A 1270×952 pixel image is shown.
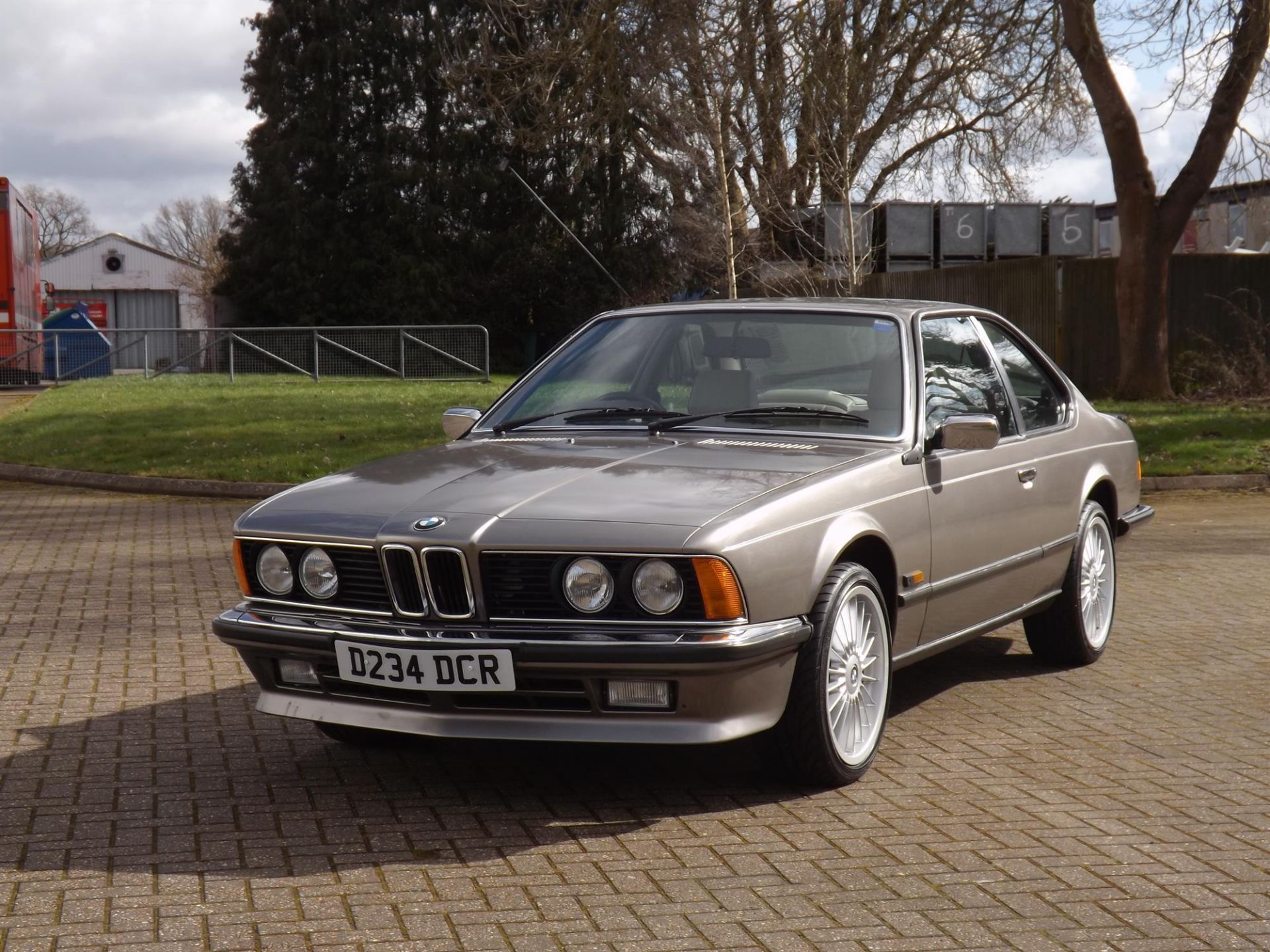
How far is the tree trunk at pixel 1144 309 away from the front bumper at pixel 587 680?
725 inches

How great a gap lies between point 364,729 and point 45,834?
124cm

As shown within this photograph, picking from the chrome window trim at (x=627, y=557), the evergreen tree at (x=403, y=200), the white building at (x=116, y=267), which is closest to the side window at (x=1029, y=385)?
the chrome window trim at (x=627, y=557)

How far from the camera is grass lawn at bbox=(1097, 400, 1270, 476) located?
51.8 ft

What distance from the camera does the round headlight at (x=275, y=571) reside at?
4.91 metres

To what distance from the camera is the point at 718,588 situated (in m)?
4.43

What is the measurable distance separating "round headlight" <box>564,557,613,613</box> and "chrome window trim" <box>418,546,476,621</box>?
28 centimetres

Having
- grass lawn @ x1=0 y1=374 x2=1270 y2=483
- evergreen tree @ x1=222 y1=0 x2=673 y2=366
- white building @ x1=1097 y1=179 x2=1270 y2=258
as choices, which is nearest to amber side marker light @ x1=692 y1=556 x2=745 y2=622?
grass lawn @ x1=0 y1=374 x2=1270 y2=483

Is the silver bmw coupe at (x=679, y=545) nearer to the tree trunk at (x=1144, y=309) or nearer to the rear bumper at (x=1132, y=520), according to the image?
the rear bumper at (x=1132, y=520)

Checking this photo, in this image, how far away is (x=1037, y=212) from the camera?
36.5 m

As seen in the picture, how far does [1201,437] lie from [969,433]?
41.9 ft

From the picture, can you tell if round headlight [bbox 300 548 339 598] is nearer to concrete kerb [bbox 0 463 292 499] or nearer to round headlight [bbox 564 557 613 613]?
round headlight [bbox 564 557 613 613]

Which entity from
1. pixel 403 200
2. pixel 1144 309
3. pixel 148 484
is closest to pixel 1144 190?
pixel 1144 309

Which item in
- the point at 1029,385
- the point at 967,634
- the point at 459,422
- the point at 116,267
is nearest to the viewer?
the point at 967,634

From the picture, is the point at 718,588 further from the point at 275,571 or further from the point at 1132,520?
the point at 1132,520
